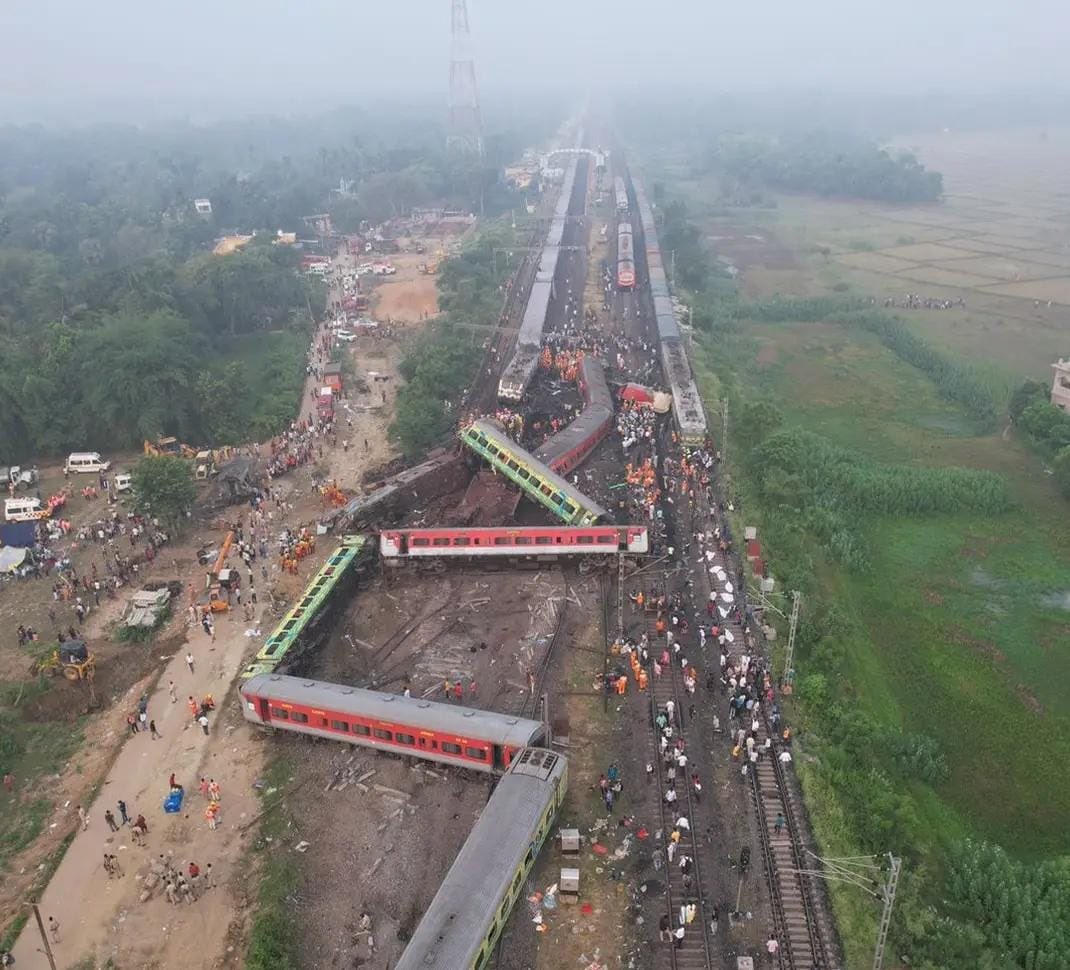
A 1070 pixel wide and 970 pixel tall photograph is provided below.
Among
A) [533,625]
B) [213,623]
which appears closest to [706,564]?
[533,625]

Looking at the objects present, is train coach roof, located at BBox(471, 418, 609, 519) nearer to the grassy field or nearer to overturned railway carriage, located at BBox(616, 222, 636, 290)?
the grassy field

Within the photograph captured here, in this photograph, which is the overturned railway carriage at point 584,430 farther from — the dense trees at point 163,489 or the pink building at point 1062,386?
the pink building at point 1062,386

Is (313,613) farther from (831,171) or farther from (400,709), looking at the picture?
(831,171)

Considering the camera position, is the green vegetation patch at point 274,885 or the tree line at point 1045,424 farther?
the tree line at point 1045,424

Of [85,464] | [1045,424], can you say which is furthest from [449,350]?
[1045,424]

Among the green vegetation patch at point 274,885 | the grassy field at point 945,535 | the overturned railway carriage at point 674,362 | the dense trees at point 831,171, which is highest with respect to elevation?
the dense trees at point 831,171

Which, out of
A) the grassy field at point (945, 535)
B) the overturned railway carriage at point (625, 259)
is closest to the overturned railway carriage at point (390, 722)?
the grassy field at point (945, 535)
